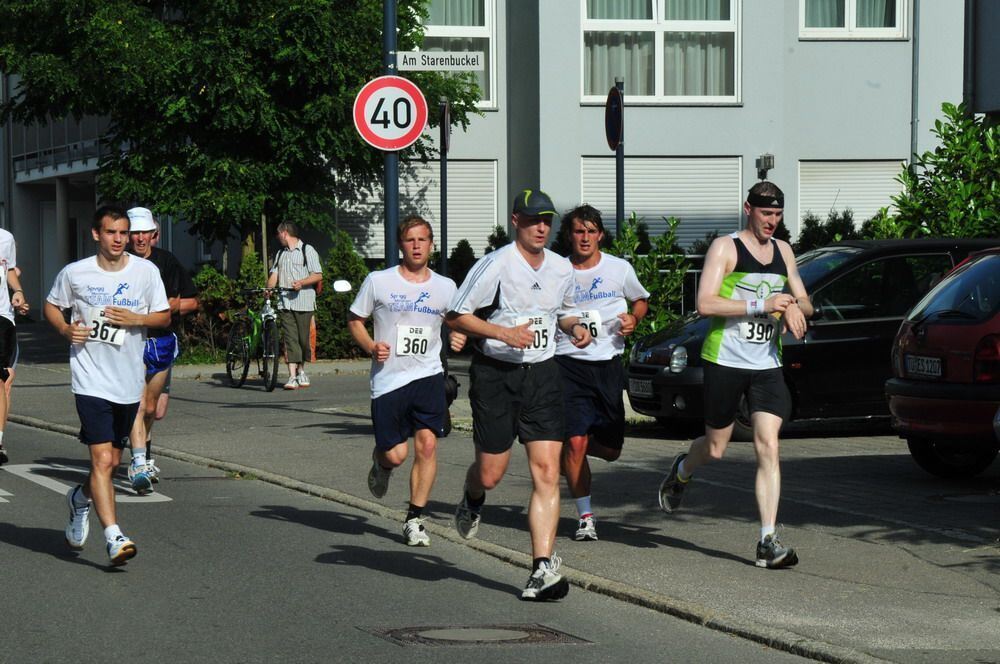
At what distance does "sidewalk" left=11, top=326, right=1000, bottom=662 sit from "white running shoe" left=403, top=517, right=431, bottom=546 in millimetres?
264

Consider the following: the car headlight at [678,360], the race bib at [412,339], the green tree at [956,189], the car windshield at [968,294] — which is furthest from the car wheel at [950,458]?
the green tree at [956,189]

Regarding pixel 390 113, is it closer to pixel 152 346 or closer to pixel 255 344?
pixel 152 346

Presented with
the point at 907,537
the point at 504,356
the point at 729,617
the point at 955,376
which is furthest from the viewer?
the point at 955,376

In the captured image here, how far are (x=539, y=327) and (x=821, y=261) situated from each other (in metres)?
6.96

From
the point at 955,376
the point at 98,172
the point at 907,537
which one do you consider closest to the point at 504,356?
the point at 907,537

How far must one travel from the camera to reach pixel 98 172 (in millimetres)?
26312

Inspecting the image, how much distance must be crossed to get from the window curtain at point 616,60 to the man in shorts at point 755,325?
19032 mm

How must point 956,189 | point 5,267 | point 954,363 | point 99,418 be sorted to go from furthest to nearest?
point 956,189 → point 5,267 → point 954,363 → point 99,418

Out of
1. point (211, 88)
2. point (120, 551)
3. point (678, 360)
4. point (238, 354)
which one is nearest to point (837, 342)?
point (678, 360)

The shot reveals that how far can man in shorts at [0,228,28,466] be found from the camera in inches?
508

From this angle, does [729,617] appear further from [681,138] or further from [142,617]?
[681,138]

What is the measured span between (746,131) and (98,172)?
1054 cm

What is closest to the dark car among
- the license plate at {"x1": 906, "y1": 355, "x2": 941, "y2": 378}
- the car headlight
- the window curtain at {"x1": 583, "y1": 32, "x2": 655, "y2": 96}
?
the car headlight

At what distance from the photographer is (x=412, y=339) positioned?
29.5 feet
